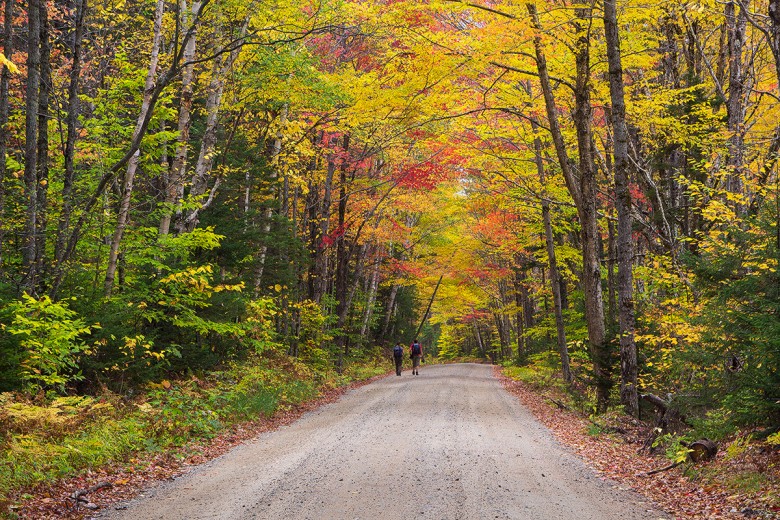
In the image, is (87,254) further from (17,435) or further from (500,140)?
(500,140)

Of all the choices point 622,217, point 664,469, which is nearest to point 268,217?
point 622,217

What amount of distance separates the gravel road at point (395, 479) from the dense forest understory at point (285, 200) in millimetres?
1406

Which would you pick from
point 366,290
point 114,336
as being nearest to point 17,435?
point 114,336

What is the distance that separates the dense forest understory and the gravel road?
1.41 meters

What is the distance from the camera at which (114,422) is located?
8.67 meters

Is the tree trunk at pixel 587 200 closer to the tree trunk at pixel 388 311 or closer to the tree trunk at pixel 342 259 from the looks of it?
the tree trunk at pixel 342 259

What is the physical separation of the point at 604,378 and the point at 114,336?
416 inches

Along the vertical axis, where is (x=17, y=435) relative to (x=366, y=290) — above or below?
below

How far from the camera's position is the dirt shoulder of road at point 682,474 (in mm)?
6098

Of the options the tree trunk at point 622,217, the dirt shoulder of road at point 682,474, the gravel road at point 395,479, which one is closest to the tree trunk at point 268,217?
the gravel road at point 395,479

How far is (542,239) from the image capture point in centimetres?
2631

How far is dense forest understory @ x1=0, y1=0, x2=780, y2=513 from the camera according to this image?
317 inches

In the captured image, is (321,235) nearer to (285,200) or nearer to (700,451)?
(285,200)

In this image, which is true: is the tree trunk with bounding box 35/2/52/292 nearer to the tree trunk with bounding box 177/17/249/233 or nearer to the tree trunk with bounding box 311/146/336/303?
the tree trunk with bounding box 177/17/249/233
